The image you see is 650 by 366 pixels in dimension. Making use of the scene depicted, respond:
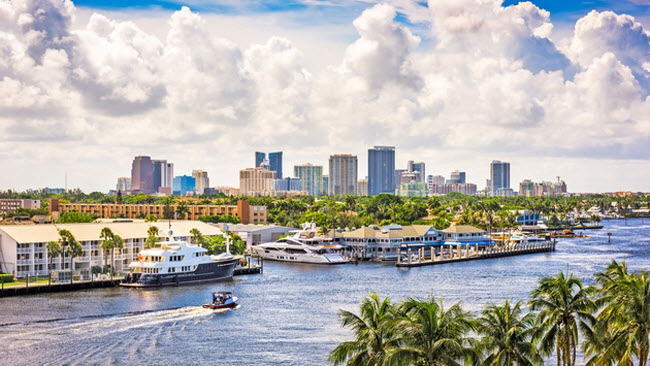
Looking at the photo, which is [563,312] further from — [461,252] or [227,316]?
[461,252]

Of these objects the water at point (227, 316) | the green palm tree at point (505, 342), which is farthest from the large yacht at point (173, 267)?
the green palm tree at point (505, 342)

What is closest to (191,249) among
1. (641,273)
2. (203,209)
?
(641,273)

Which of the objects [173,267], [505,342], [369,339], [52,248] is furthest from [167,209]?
[505,342]

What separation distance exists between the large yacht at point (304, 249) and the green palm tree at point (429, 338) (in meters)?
82.7

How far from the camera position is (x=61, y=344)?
46.0 m

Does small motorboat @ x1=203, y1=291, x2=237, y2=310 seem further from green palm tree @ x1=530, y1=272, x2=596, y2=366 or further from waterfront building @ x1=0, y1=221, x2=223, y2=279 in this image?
green palm tree @ x1=530, y1=272, x2=596, y2=366

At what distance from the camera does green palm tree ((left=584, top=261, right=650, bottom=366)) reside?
76.6 feet

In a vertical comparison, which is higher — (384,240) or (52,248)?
(52,248)

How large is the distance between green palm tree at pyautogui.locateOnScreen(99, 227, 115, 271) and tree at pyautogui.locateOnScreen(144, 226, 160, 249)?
4076mm

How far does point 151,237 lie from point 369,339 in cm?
6770

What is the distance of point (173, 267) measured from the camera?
256 feet

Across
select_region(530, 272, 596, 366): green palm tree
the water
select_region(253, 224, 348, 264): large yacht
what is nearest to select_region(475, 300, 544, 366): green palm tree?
select_region(530, 272, 596, 366): green palm tree

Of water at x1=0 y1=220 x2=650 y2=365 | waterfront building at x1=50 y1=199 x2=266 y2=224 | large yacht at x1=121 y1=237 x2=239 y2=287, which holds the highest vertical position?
waterfront building at x1=50 y1=199 x2=266 y2=224

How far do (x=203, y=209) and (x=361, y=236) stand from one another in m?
59.2
